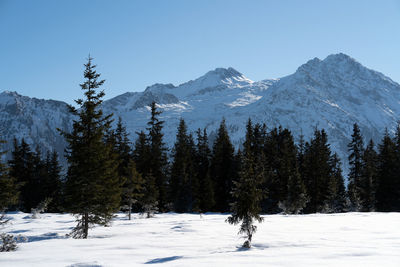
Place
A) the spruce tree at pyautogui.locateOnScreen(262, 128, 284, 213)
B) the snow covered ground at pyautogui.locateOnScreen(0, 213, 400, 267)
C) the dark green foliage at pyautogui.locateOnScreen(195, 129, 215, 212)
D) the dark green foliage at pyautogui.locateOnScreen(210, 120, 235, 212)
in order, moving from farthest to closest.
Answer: the dark green foliage at pyautogui.locateOnScreen(210, 120, 235, 212)
the dark green foliage at pyautogui.locateOnScreen(195, 129, 215, 212)
the spruce tree at pyautogui.locateOnScreen(262, 128, 284, 213)
the snow covered ground at pyautogui.locateOnScreen(0, 213, 400, 267)

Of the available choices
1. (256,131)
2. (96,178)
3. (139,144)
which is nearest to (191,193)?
(139,144)

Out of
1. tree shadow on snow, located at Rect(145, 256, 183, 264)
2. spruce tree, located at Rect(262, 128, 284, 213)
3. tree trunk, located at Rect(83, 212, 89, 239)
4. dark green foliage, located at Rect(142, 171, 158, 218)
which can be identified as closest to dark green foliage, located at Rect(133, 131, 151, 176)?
dark green foliage, located at Rect(142, 171, 158, 218)

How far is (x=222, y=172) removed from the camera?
54.8 m

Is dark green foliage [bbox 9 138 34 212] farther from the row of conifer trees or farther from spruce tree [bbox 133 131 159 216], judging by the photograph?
spruce tree [bbox 133 131 159 216]

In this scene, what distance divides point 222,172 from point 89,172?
37.3 meters

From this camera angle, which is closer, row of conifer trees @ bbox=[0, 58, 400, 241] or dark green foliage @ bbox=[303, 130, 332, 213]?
row of conifer trees @ bbox=[0, 58, 400, 241]

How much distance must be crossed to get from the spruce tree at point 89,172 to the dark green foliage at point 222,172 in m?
34.1

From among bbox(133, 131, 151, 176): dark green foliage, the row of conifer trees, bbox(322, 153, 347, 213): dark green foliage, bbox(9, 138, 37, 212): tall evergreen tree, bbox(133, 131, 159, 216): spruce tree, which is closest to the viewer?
bbox(133, 131, 159, 216): spruce tree

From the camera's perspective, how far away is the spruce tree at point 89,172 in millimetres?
19438

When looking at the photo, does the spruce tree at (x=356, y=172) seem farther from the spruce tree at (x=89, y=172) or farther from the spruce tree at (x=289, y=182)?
the spruce tree at (x=89, y=172)

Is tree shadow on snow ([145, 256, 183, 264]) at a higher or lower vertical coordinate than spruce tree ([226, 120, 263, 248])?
lower

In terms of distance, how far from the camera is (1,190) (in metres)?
18.0

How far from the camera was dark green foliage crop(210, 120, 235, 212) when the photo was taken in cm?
5338

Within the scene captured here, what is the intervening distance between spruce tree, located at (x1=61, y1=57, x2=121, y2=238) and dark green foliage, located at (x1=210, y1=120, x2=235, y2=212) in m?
34.1
